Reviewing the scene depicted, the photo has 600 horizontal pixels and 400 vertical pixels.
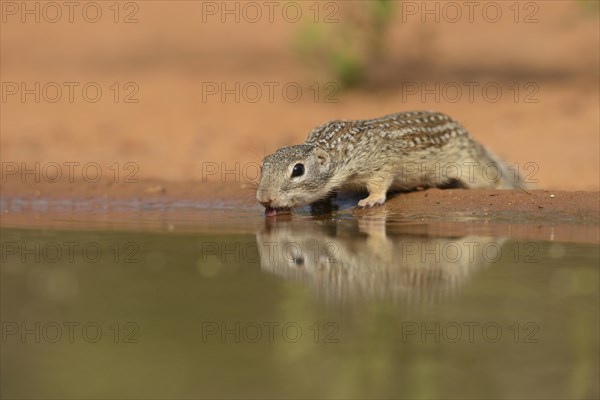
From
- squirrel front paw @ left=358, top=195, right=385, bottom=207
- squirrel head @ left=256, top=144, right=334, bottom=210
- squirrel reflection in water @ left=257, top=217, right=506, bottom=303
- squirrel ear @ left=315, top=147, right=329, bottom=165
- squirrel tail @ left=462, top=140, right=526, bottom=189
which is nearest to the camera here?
squirrel reflection in water @ left=257, top=217, right=506, bottom=303

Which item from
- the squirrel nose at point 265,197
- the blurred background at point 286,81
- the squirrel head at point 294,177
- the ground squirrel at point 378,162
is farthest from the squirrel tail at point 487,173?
the squirrel nose at point 265,197

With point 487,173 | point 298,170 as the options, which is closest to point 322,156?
point 298,170

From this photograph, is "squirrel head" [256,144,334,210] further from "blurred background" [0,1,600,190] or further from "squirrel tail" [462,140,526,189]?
"blurred background" [0,1,600,190]

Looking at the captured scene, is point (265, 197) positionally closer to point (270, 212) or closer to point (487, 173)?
point (270, 212)

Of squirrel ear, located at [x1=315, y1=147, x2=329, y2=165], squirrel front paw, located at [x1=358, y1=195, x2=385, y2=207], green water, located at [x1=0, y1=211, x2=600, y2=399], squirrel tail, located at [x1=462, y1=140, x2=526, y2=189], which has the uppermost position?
squirrel ear, located at [x1=315, y1=147, x2=329, y2=165]

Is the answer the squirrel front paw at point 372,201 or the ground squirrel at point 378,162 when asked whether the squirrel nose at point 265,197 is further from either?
the squirrel front paw at point 372,201

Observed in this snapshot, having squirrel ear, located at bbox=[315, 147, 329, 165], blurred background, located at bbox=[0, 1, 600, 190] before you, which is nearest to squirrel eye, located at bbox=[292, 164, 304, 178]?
squirrel ear, located at bbox=[315, 147, 329, 165]
